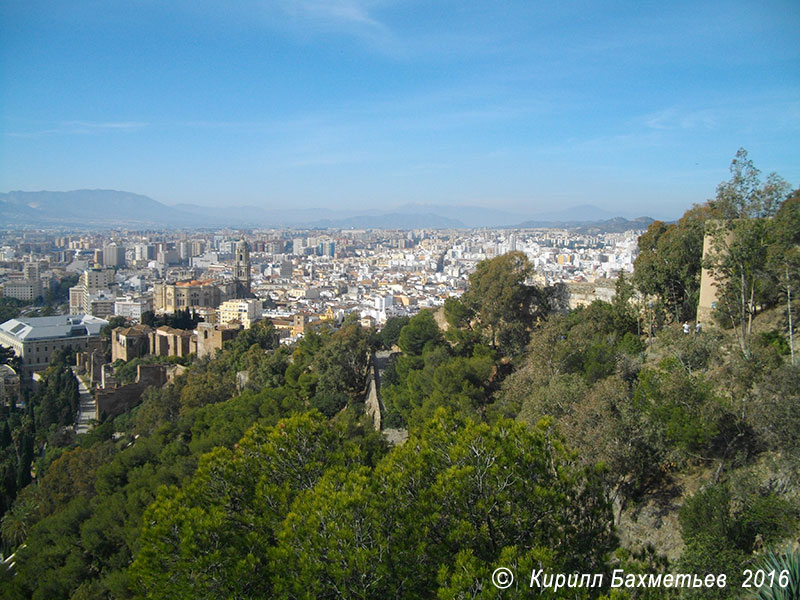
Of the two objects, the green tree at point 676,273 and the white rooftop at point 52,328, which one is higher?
the green tree at point 676,273

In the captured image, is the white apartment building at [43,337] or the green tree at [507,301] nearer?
the green tree at [507,301]

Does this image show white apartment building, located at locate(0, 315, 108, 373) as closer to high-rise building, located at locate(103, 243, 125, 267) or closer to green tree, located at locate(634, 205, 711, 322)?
green tree, located at locate(634, 205, 711, 322)

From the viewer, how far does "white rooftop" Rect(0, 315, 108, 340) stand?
30.3 meters

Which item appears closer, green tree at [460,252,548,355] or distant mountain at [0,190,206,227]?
green tree at [460,252,548,355]

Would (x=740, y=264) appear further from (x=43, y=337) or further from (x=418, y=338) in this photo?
(x=43, y=337)

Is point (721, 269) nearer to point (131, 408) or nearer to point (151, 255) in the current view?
point (131, 408)

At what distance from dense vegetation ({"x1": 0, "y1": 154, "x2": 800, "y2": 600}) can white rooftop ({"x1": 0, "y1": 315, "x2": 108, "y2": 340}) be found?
938 inches

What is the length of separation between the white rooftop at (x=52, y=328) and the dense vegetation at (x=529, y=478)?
2383cm

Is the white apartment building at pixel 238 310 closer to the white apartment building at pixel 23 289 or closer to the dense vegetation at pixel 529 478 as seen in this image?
the dense vegetation at pixel 529 478

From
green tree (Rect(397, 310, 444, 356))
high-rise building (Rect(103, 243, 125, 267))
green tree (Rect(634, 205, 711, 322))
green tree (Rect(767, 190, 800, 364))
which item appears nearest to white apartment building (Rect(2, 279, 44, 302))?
high-rise building (Rect(103, 243, 125, 267))

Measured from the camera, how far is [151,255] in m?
92.5

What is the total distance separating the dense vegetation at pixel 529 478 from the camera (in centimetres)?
355

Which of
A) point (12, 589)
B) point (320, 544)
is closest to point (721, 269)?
point (320, 544)

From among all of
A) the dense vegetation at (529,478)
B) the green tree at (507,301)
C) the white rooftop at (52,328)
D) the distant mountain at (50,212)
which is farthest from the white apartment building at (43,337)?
the distant mountain at (50,212)
